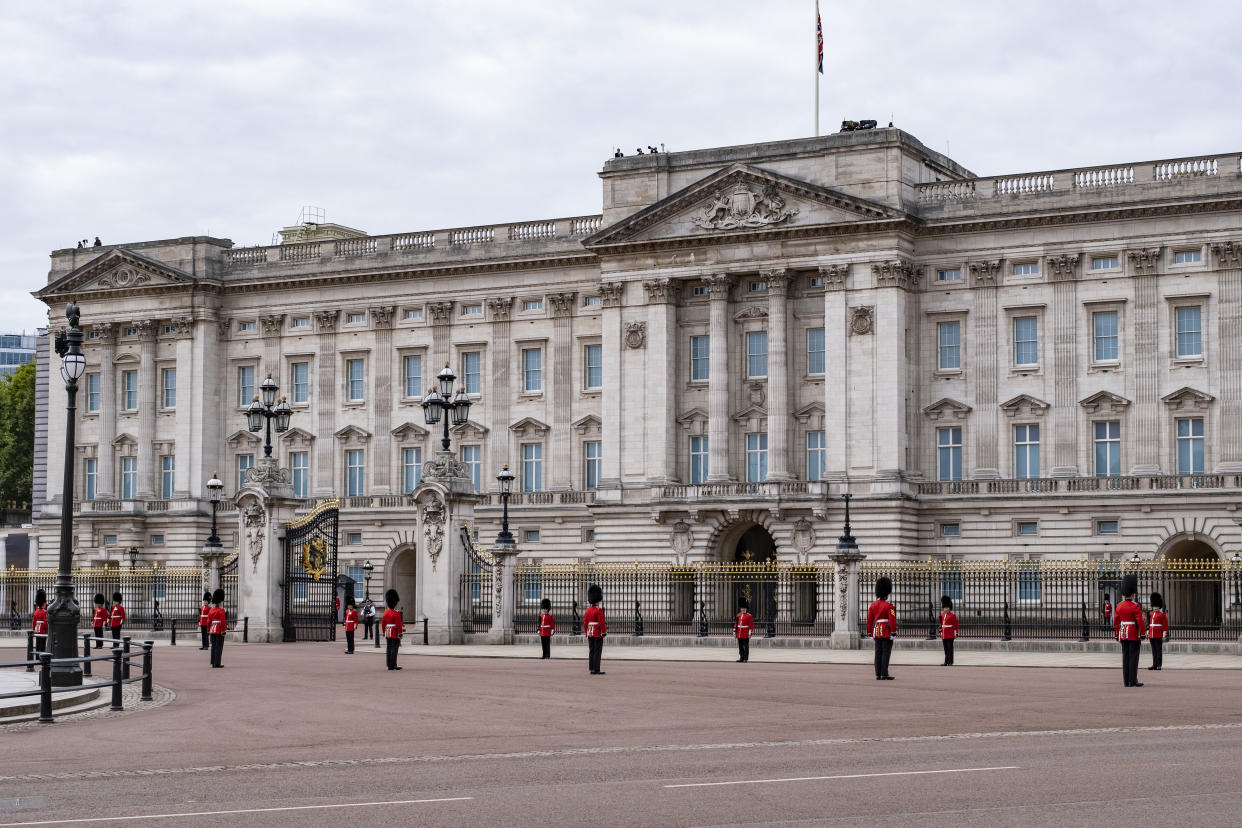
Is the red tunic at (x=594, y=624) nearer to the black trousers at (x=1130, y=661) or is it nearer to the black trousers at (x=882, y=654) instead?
the black trousers at (x=882, y=654)

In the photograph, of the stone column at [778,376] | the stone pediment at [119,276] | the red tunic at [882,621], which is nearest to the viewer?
the red tunic at [882,621]

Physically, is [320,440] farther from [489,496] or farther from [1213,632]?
[1213,632]

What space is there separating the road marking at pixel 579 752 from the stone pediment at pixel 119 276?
201ft

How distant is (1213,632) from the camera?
5103 centimetres

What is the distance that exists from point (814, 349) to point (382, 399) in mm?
18626

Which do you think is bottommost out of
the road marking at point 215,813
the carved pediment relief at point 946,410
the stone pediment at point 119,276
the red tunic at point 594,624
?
the road marking at point 215,813

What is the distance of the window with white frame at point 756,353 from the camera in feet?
226

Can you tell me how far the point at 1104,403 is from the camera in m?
63.8

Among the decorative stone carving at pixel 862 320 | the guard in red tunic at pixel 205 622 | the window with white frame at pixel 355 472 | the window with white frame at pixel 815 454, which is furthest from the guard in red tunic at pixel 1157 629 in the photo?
the window with white frame at pixel 355 472

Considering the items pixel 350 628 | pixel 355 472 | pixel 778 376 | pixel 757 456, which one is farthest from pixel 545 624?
pixel 355 472

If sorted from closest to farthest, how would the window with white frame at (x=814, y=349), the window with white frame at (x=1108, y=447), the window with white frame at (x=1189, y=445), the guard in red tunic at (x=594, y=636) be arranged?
1. the guard in red tunic at (x=594, y=636)
2. the window with white frame at (x=1189, y=445)
3. the window with white frame at (x=1108, y=447)
4. the window with white frame at (x=814, y=349)

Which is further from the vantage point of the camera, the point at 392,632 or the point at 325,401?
the point at 325,401

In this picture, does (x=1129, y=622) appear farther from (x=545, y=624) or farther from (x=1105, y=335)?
(x=1105, y=335)

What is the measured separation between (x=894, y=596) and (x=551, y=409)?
18.6m
